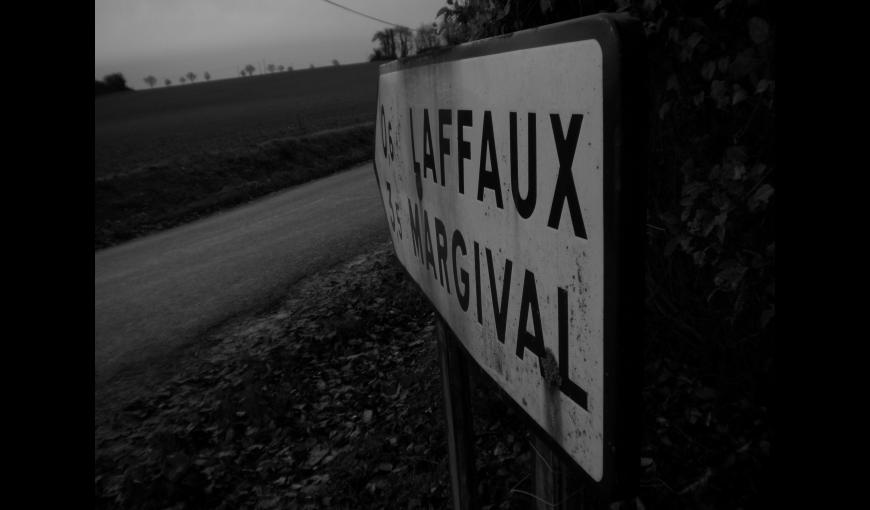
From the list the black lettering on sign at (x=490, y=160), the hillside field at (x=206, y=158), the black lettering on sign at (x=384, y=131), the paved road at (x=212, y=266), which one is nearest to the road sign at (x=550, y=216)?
the black lettering on sign at (x=490, y=160)

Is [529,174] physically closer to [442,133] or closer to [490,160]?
[490,160]

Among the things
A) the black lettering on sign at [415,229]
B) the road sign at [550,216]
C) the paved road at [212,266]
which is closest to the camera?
the road sign at [550,216]

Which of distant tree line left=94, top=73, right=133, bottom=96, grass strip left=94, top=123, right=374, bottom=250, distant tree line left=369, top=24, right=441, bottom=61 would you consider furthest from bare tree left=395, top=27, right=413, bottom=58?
distant tree line left=94, top=73, right=133, bottom=96

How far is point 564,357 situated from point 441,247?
0.56 meters

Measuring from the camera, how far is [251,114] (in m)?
38.1

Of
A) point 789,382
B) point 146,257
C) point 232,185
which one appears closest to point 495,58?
point 789,382

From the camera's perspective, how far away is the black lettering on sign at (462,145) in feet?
3.32

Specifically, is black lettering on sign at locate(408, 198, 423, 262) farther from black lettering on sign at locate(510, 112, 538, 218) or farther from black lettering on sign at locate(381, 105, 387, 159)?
black lettering on sign at locate(510, 112, 538, 218)

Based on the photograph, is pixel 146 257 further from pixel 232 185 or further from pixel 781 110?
pixel 781 110

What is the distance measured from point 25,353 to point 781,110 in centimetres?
101

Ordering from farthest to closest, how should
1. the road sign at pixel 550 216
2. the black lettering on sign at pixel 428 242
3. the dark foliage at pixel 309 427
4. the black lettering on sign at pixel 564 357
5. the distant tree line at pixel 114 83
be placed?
the distant tree line at pixel 114 83, the dark foliage at pixel 309 427, the black lettering on sign at pixel 428 242, the black lettering on sign at pixel 564 357, the road sign at pixel 550 216

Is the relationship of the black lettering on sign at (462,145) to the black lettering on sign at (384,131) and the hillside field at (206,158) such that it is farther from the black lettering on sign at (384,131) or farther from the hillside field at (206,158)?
the hillside field at (206,158)

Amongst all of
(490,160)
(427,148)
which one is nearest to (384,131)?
(427,148)

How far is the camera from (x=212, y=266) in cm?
789
